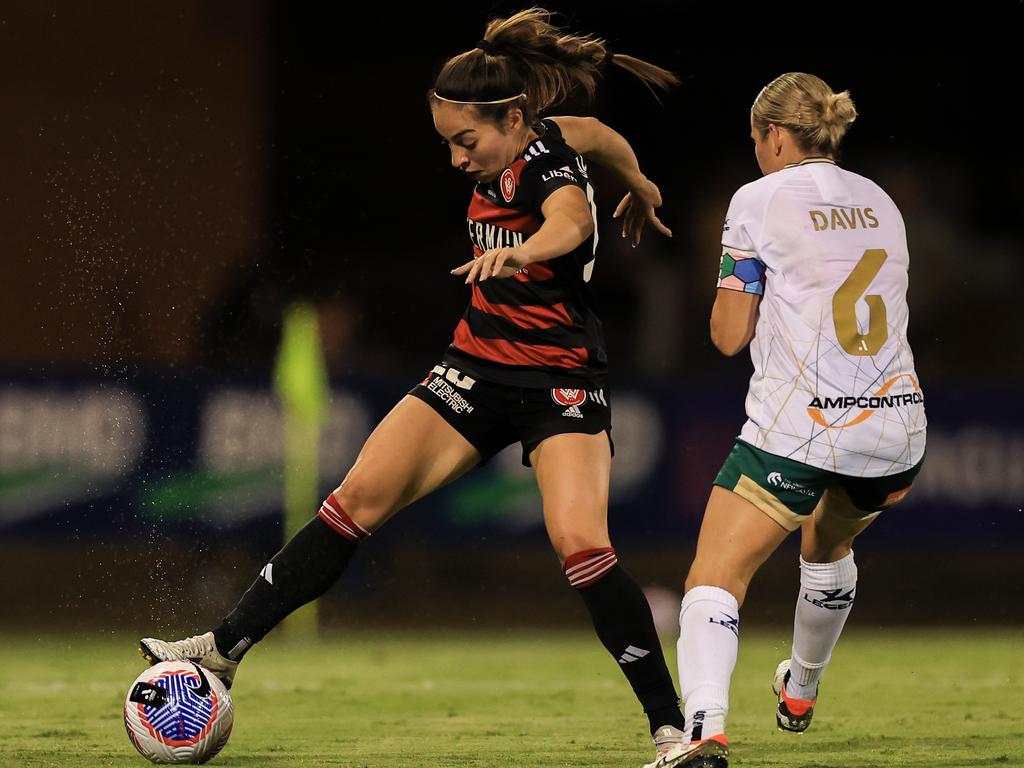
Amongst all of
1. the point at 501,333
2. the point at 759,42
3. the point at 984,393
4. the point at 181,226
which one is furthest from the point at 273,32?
the point at 501,333

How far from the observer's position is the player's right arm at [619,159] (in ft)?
17.5

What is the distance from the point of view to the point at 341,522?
16.6ft

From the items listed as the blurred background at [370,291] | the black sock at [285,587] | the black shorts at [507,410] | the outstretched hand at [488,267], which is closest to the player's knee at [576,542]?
the black shorts at [507,410]

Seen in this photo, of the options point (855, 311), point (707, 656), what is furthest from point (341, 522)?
point (855, 311)

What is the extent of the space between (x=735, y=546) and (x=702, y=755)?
0.53 metres

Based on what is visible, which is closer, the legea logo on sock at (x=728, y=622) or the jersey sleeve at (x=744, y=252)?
the legea logo on sock at (x=728, y=622)

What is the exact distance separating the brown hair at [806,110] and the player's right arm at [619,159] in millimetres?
830

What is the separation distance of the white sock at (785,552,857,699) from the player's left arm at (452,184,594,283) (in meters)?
1.21

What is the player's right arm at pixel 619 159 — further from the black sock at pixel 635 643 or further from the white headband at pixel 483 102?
the black sock at pixel 635 643

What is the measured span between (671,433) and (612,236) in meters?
3.41

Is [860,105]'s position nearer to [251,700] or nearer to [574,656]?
[574,656]

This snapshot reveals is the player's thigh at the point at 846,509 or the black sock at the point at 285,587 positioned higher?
the player's thigh at the point at 846,509

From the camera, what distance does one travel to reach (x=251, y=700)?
6.54 meters

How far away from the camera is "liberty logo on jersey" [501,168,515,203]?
502cm
